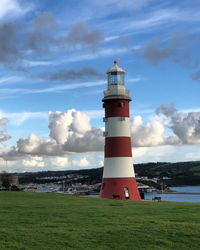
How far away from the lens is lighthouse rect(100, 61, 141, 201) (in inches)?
1293

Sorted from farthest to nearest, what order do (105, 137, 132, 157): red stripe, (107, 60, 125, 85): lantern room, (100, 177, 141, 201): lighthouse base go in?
(107, 60, 125, 85): lantern room, (105, 137, 132, 157): red stripe, (100, 177, 141, 201): lighthouse base

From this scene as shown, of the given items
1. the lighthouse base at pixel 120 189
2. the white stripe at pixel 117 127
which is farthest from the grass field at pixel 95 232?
the white stripe at pixel 117 127

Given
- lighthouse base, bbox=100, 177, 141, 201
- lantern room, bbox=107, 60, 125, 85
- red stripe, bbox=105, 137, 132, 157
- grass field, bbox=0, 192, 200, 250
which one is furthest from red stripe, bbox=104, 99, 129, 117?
grass field, bbox=0, 192, 200, 250

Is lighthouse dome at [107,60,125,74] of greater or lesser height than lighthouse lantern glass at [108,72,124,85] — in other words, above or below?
above

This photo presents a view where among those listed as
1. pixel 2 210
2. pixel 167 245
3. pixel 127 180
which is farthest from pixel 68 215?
pixel 127 180

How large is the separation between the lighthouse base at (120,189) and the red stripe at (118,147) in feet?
7.47

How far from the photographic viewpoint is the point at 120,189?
32.7 m

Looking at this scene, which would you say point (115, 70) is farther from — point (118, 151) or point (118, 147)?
point (118, 151)

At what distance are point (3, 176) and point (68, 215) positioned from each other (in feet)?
241

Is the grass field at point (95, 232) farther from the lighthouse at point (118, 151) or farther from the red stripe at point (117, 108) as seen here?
the red stripe at point (117, 108)

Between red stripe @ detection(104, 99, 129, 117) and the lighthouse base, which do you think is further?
red stripe @ detection(104, 99, 129, 117)

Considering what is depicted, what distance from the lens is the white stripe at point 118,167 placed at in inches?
1294

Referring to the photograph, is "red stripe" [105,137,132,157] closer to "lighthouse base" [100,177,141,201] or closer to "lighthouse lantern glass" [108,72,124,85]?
"lighthouse base" [100,177,141,201]

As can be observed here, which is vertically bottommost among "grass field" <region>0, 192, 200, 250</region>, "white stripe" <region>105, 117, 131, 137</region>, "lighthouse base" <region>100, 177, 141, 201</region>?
"grass field" <region>0, 192, 200, 250</region>
